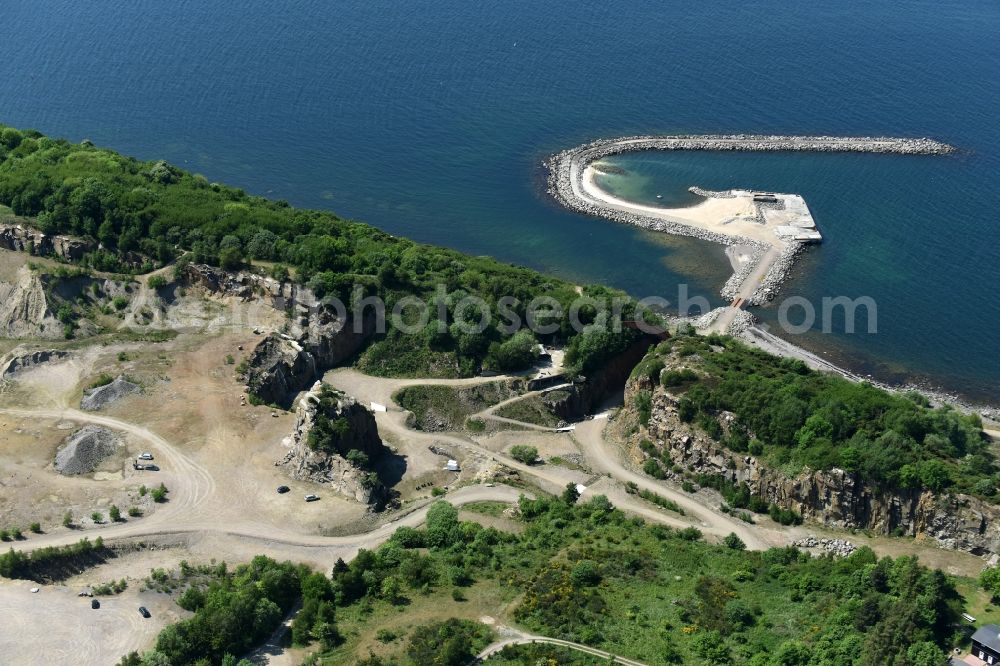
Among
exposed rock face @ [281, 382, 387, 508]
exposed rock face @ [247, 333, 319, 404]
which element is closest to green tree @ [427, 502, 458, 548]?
exposed rock face @ [281, 382, 387, 508]

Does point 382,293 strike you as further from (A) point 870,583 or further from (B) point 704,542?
(A) point 870,583

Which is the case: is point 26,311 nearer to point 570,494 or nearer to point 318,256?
point 318,256

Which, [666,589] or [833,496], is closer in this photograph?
[666,589]

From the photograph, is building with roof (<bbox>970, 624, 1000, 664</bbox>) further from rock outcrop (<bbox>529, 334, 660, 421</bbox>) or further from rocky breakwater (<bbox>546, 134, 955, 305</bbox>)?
rocky breakwater (<bbox>546, 134, 955, 305</bbox>)

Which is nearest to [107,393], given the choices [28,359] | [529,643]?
[28,359]

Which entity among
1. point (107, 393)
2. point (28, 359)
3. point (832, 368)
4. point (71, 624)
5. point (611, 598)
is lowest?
point (71, 624)

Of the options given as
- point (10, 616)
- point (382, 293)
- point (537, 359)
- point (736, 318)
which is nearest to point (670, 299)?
point (736, 318)

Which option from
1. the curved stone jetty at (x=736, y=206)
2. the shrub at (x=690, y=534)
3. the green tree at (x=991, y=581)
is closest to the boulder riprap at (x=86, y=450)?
the shrub at (x=690, y=534)

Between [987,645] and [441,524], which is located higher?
[987,645]
